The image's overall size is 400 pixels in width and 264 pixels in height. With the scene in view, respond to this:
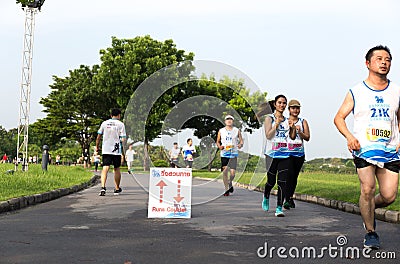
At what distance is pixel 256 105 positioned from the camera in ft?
32.2

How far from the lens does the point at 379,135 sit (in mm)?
5594

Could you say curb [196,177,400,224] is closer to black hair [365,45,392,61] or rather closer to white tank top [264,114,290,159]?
white tank top [264,114,290,159]

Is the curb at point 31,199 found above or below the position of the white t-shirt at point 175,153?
below

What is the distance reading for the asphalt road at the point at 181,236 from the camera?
509 centimetres

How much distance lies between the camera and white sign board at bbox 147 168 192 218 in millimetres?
8180

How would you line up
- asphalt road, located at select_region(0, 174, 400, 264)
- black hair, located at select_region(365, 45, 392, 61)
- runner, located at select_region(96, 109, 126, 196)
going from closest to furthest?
1. asphalt road, located at select_region(0, 174, 400, 264)
2. black hair, located at select_region(365, 45, 392, 61)
3. runner, located at select_region(96, 109, 126, 196)

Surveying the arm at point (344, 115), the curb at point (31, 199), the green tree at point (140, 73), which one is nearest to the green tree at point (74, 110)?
the green tree at point (140, 73)

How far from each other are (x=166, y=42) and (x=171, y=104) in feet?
87.6

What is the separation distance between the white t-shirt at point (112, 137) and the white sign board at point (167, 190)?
4366 millimetres

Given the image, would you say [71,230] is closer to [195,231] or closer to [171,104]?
[195,231]

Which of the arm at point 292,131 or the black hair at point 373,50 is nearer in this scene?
the black hair at point 373,50

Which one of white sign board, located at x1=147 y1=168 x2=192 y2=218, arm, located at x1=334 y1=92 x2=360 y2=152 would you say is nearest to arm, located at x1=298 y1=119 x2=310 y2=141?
white sign board, located at x1=147 y1=168 x2=192 y2=218

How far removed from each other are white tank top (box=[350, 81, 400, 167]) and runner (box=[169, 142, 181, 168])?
5.91m

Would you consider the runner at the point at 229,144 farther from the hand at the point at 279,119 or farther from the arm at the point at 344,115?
the arm at the point at 344,115
